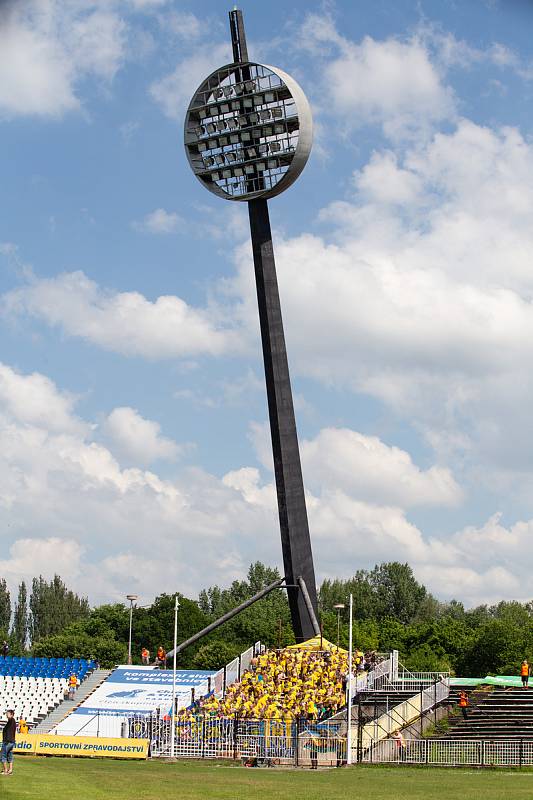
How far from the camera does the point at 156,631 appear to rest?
315 feet

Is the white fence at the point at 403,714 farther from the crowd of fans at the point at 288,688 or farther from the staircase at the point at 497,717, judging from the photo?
the crowd of fans at the point at 288,688

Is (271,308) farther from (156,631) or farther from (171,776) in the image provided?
(156,631)

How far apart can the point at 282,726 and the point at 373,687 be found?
943cm

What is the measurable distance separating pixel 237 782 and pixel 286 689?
749 inches

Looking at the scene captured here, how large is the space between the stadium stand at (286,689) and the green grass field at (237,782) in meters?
8.20

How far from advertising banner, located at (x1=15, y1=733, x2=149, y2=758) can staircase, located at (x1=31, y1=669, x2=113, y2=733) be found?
9.40 m

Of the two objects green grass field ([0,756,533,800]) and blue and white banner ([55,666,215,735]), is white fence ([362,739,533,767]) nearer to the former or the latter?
green grass field ([0,756,533,800])

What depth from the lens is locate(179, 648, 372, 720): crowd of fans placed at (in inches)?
1784

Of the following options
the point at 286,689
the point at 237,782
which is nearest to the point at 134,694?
the point at 286,689

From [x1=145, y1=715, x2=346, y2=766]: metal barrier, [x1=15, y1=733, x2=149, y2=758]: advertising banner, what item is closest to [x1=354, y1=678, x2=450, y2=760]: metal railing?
[x1=145, y1=715, x2=346, y2=766]: metal barrier

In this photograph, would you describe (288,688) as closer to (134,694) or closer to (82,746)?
(134,694)

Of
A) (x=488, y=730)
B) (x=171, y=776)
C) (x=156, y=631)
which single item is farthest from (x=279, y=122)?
(x=156, y=631)

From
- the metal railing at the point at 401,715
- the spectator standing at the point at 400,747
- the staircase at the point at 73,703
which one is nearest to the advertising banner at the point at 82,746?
the metal railing at the point at 401,715

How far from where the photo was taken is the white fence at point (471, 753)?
37344mm
